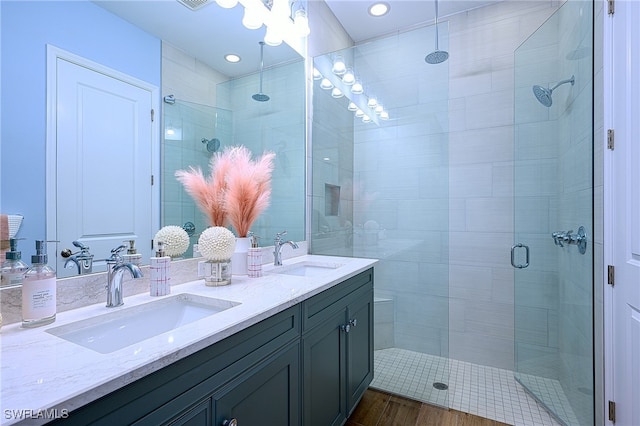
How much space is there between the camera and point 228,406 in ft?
2.81

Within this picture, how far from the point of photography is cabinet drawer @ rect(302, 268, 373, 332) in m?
1.25

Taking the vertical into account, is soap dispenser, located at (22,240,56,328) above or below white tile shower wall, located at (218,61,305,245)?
below

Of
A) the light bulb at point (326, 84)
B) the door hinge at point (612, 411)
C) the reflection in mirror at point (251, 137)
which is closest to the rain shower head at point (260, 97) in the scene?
the reflection in mirror at point (251, 137)

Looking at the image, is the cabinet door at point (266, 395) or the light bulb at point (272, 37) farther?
the light bulb at point (272, 37)

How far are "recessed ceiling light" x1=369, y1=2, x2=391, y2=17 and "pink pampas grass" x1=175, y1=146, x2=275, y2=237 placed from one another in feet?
6.04

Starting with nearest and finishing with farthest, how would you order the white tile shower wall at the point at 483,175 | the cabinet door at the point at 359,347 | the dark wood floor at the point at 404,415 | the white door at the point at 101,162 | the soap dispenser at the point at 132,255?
the white door at the point at 101,162 → the soap dispenser at the point at 132,255 → the cabinet door at the point at 359,347 → the dark wood floor at the point at 404,415 → the white tile shower wall at the point at 483,175

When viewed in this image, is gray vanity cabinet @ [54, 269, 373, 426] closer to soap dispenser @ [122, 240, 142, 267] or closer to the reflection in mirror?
soap dispenser @ [122, 240, 142, 267]

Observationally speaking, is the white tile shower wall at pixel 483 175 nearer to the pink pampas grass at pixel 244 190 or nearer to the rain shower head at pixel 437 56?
the rain shower head at pixel 437 56

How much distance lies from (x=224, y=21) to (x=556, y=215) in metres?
2.34

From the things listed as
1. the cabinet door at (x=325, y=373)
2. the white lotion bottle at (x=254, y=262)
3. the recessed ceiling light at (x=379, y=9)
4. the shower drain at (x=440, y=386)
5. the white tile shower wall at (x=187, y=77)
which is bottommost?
the shower drain at (x=440, y=386)

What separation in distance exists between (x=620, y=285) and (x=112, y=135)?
7.17 ft

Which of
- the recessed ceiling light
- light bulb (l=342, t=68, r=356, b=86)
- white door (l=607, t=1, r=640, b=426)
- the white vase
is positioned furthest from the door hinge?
the recessed ceiling light

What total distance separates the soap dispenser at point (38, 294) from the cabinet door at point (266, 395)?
50 cm

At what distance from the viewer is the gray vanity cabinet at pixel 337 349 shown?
127 cm
